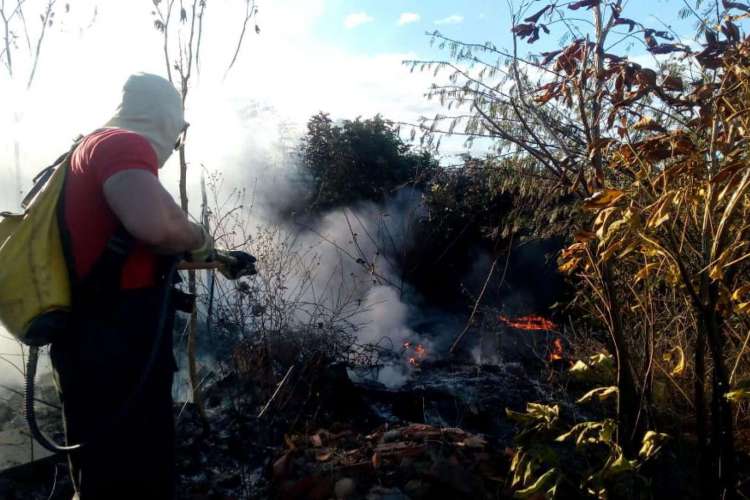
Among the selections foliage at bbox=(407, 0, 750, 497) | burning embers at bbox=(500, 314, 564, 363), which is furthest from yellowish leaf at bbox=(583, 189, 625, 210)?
burning embers at bbox=(500, 314, 564, 363)

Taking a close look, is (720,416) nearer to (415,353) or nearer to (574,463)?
(574,463)

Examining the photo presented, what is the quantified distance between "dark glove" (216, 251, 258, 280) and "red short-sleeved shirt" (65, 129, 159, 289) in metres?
0.51

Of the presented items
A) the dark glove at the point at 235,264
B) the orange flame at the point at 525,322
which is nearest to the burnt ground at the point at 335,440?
the orange flame at the point at 525,322

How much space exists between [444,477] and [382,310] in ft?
20.6

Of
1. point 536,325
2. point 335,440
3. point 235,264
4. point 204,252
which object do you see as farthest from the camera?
point 536,325

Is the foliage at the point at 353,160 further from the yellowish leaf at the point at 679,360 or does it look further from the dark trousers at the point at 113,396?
the dark trousers at the point at 113,396

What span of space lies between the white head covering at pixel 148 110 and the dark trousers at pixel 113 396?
1.82 ft

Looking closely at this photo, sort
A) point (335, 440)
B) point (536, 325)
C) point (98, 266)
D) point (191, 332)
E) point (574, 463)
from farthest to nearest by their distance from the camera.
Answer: point (536, 325)
point (191, 332)
point (335, 440)
point (574, 463)
point (98, 266)

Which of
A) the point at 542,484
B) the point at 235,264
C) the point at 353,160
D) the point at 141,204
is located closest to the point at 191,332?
the point at 235,264

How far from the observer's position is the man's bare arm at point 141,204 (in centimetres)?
209

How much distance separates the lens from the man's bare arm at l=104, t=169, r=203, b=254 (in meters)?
2.09

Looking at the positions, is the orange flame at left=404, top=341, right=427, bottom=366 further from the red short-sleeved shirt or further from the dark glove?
the red short-sleeved shirt

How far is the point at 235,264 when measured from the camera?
109 inches

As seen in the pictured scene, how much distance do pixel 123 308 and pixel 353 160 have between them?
8788mm
